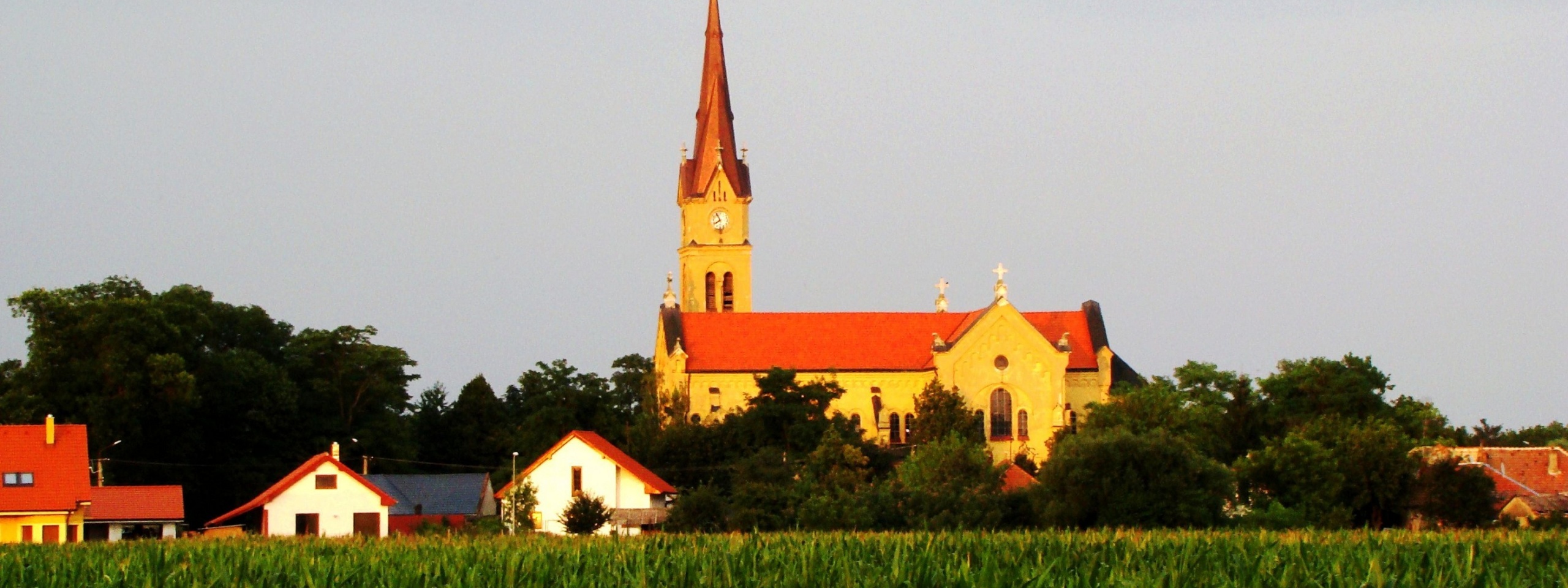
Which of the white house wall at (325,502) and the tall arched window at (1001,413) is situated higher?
the tall arched window at (1001,413)

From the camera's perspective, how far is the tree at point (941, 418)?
269 ft

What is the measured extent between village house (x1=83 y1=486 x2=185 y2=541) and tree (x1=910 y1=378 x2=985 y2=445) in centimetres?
3131

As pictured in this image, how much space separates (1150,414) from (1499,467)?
14.6 m

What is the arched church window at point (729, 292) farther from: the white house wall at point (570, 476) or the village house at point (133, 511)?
the village house at point (133, 511)

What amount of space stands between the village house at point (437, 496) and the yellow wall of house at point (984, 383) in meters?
10.1

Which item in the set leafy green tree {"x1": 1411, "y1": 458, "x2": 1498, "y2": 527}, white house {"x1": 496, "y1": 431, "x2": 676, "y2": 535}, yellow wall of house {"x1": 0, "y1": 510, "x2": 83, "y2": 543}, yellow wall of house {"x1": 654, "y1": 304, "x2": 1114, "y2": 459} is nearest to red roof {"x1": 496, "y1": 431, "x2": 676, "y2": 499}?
→ white house {"x1": 496, "y1": 431, "x2": 676, "y2": 535}

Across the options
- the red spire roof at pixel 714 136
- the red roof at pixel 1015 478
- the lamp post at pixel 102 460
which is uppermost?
the red spire roof at pixel 714 136

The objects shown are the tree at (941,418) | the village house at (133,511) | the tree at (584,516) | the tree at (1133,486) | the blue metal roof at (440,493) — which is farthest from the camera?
the tree at (941,418)

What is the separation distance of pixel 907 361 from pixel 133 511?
125ft

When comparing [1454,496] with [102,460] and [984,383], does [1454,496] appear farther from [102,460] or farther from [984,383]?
[102,460]

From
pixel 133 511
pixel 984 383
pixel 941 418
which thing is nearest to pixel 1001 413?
pixel 984 383

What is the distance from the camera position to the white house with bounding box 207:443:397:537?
201 feet

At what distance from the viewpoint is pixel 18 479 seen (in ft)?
178

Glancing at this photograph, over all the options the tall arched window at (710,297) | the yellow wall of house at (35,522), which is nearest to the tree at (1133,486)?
the yellow wall of house at (35,522)
